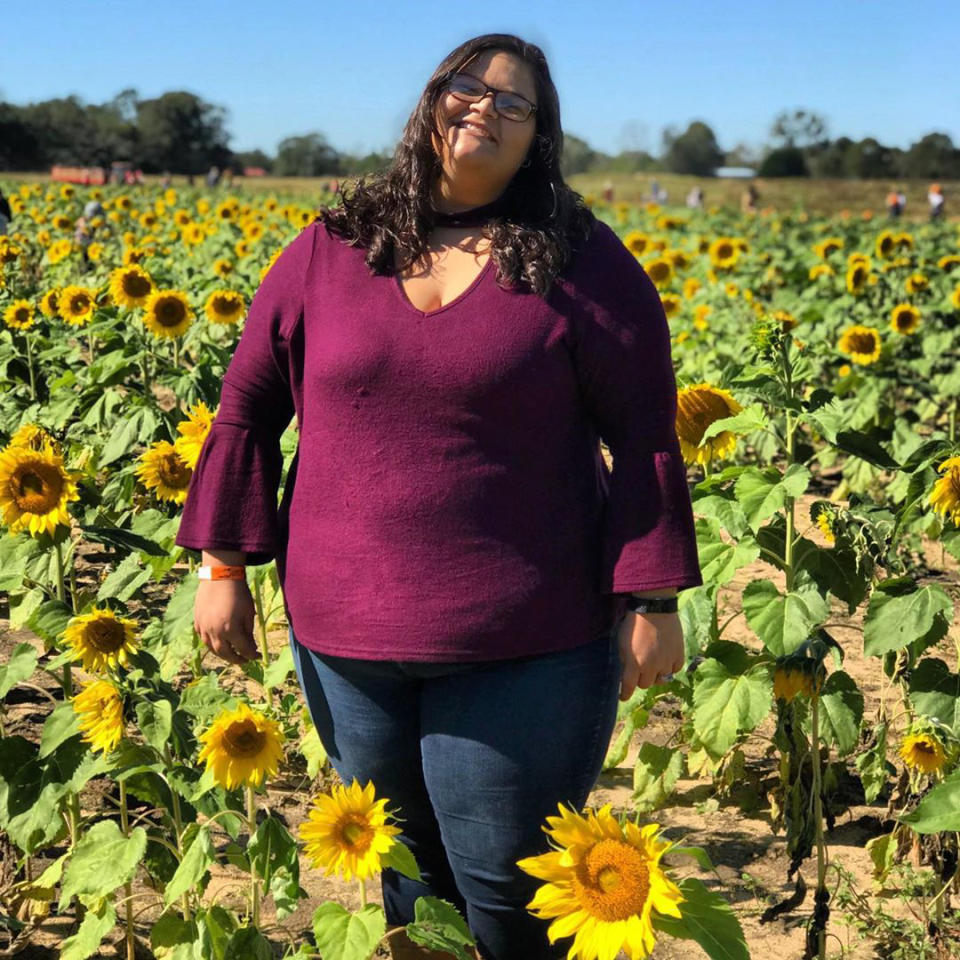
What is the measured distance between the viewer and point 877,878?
2953mm

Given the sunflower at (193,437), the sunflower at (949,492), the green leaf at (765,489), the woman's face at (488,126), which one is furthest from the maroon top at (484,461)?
the sunflower at (193,437)

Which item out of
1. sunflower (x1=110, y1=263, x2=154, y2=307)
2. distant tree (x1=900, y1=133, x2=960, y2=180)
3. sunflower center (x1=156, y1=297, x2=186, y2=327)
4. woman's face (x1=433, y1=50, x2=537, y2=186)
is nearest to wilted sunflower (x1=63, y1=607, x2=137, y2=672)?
woman's face (x1=433, y1=50, x2=537, y2=186)

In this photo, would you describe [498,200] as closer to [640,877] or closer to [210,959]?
[640,877]

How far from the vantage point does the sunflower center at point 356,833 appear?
73.7 inches

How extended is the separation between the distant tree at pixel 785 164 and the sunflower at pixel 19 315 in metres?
56.7

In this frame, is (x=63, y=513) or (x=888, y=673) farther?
(x=888, y=673)

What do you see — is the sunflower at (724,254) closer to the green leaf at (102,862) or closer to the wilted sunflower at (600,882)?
the green leaf at (102,862)

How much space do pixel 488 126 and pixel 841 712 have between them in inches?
56.0

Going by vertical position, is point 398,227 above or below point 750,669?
above

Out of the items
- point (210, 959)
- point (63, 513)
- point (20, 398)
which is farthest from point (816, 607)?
point (20, 398)

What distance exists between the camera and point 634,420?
198 centimetres

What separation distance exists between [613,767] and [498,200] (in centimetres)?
185

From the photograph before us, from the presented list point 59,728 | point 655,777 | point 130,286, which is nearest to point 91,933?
point 59,728

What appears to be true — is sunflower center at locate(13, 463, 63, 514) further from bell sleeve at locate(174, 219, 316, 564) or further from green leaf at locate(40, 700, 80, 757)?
bell sleeve at locate(174, 219, 316, 564)
